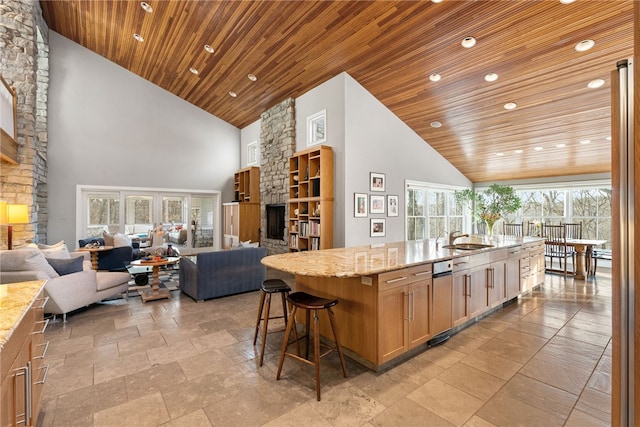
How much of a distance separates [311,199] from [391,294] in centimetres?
350

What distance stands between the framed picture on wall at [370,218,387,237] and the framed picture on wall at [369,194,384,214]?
0.61ft

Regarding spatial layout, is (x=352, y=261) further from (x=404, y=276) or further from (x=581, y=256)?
(x=581, y=256)

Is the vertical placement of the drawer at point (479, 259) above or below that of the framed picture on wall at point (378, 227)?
below

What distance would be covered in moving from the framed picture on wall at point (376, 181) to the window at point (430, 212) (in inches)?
37.7

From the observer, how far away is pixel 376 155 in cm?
589

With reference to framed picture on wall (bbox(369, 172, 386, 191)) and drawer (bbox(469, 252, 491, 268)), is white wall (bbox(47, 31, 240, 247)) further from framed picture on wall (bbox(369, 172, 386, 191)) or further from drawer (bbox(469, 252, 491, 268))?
drawer (bbox(469, 252, 491, 268))

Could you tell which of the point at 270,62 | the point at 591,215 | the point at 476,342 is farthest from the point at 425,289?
the point at 591,215

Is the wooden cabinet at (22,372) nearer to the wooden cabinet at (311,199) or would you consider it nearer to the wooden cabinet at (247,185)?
the wooden cabinet at (311,199)

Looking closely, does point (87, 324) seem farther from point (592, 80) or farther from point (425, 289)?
point (592, 80)

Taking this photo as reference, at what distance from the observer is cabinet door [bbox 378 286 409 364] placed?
2.36m

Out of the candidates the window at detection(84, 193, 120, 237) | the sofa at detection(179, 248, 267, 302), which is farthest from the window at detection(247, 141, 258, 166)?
the sofa at detection(179, 248, 267, 302)

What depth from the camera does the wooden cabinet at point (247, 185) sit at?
312 inches

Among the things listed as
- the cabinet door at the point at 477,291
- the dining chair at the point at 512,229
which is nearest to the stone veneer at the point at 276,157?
the cabinet door at the point at 477,291

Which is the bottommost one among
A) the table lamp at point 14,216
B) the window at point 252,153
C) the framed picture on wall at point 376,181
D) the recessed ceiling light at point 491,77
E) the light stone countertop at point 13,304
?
the light stone countertop at point 13,304
